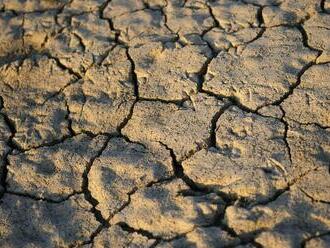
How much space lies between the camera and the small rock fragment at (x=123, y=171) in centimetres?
247

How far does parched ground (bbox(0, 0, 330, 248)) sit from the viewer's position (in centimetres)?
229

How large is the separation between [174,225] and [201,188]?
0.26 meters

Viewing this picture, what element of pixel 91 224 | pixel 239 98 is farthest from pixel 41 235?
pixel 239 98

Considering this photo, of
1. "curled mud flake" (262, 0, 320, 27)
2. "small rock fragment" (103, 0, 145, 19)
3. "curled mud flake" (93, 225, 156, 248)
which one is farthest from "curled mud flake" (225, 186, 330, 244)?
"small rock fragment" (103, 0, 145, 19)

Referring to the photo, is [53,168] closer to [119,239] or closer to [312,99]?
[119,239]

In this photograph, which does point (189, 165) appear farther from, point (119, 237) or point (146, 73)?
point (146, 73)

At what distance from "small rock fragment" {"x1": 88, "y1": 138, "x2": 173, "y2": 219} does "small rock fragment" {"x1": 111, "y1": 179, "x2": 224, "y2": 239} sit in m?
0.06

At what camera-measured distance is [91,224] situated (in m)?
2.41

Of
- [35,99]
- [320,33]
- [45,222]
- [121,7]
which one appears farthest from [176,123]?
[121,7]

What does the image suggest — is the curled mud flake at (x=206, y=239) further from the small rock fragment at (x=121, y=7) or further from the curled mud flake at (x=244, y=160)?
the small rock fragment at (x=121, y=7)

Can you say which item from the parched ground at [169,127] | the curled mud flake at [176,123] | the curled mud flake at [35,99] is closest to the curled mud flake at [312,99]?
the parched ground at [169,127]

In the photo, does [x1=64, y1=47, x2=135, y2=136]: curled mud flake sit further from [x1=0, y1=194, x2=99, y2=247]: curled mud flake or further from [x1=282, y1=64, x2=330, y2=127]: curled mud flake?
[x1=282, y1=64, x2=330, y2=127]: curled mud flake

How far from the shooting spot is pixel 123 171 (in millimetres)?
2562

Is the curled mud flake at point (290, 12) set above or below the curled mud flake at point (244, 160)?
above
